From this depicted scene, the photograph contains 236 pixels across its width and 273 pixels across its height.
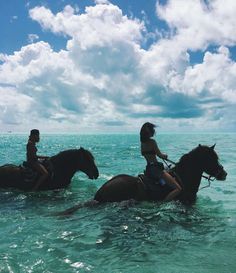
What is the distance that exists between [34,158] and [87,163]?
82.1 inches

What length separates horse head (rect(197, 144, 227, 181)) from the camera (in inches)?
434

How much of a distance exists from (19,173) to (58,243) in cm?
717

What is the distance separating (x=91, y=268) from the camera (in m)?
6.45

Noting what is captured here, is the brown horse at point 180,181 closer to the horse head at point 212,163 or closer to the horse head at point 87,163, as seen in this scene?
the horse head at point 212,163

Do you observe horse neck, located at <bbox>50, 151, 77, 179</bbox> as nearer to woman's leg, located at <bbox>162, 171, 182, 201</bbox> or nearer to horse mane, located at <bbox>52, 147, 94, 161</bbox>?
horse mane, located at <bbox>52, 147, 94, 161</bbox>

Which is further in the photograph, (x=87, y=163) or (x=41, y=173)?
(x=87, y=163)

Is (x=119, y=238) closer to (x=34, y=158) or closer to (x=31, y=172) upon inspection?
(x=34, y=158)

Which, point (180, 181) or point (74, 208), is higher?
point (180, 181)

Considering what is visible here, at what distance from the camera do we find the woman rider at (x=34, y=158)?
1367cm

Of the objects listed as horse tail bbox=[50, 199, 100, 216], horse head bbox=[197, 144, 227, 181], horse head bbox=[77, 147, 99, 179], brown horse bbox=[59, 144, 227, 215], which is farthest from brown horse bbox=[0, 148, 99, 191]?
horse head bbox=[197, 144, 227, 181]

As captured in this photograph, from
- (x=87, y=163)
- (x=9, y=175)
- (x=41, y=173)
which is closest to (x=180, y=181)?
(x=87, y=163)

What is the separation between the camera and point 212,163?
11047mm

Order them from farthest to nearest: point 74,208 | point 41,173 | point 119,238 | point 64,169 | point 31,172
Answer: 1. point 64,169
2. point 31,172
3. point 41,173
4. point 74,208
5. point 119,238

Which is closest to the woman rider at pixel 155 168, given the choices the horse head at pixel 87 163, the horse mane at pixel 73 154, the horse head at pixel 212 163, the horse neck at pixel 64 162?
the horse head at pixel 212 163
